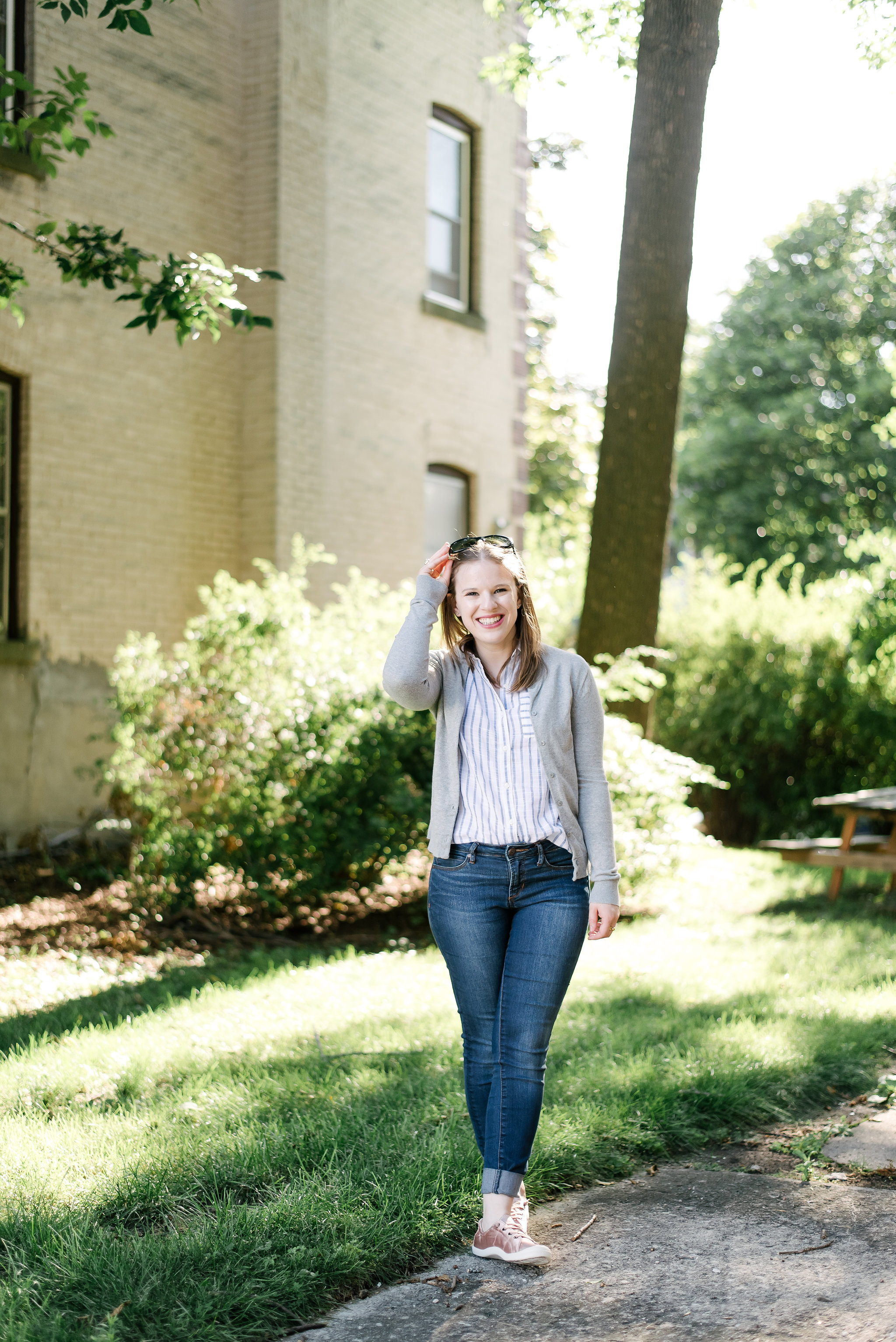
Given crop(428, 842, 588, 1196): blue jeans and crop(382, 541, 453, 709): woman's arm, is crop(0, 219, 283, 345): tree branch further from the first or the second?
crop(428, 842, 588, 1196): blue jeans

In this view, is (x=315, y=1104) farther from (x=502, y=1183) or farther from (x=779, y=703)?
(x=779, y=703)

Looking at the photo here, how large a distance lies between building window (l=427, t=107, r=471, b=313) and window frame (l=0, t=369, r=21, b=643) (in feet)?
18.3

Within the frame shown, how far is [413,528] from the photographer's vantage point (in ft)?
44.8

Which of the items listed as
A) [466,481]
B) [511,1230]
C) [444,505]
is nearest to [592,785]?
[511,1230]

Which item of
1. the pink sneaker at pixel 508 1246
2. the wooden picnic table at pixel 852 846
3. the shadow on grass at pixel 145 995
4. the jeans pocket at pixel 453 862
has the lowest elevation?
the shadow on grass at pixel 145 995

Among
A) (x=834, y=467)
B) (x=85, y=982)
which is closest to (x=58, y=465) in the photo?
(x=85, y=982)

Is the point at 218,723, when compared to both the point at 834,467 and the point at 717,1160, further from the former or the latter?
the point at 834,467

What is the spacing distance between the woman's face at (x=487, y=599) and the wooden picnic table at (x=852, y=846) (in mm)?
5888

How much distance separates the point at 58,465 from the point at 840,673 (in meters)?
8.33

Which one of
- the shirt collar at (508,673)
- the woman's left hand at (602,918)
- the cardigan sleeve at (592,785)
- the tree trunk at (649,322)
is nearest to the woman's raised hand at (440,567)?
the shirt collar at (508,673)

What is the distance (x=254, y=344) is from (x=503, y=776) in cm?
934

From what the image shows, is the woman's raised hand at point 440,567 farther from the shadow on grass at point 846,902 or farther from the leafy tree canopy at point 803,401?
the leafy tree canopy at point 803,401

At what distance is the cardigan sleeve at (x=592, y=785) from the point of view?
11.6 ft

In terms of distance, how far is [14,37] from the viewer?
10.2 meters
